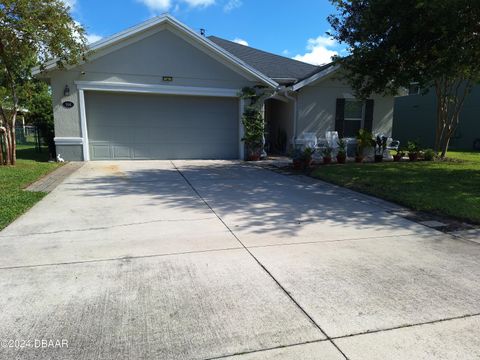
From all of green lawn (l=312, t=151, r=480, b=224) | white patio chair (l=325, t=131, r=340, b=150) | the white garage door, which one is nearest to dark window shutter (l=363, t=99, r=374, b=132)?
white patio chair (l=325, t=131, r=340, b=150)

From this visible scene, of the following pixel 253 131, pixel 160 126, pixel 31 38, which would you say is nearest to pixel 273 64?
pixel 253 131

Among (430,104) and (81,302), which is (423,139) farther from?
(81,302)

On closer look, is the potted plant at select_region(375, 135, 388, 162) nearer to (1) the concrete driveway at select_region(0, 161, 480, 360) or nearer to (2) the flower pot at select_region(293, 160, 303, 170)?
(2) the flower pot at select_region(293, 160, 303, 170)

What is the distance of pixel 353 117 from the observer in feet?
50.5

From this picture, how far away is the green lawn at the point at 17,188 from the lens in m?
5.60

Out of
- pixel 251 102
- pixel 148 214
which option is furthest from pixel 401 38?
pixel 148 214

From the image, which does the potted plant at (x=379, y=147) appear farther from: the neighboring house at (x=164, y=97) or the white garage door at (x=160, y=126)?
the white garage door at (x=160, y=126)

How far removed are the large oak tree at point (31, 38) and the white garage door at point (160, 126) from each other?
6.72ft

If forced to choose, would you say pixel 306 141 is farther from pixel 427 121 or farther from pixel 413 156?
pixel 427 121

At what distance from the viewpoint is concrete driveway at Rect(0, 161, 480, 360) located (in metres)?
2.47

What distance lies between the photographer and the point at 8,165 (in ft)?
34.4

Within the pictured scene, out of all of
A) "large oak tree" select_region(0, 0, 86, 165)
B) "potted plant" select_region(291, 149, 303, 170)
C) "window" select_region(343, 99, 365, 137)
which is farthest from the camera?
"window" select_region(343, 99, 365, 137)

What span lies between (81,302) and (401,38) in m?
8.97

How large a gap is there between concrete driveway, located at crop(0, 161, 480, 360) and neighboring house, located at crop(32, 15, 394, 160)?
265 inches
